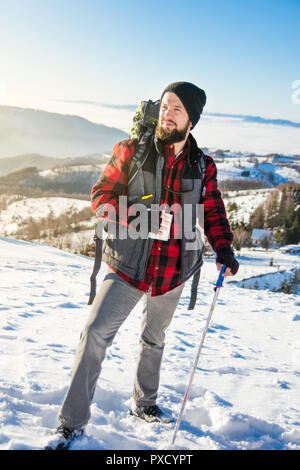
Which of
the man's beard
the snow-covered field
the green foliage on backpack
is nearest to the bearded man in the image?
the man's beard

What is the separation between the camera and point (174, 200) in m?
2.46

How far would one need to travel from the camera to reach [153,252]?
242cm

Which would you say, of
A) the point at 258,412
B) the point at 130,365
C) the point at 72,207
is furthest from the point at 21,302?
the point at 72,207

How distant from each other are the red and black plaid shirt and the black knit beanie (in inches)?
10.6

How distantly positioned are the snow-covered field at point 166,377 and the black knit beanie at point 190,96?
8.04 ft

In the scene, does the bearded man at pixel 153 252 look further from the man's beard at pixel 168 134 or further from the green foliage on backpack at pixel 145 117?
the green foliage on backpack at pixel 145 117

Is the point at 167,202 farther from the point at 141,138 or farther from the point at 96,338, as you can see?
the point at 96,338

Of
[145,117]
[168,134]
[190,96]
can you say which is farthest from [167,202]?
[190,96]

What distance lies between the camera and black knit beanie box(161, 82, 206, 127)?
7.93ft

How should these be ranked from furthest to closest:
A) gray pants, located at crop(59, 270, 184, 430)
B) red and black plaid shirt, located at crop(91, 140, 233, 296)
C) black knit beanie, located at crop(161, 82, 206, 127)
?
black knit beanie, located at crop(161, 82, 206, 127), red and black plaid shirt, located at crop(91, 140, 233, 296), gray pants, located at crop(59, 270, 184, 430)

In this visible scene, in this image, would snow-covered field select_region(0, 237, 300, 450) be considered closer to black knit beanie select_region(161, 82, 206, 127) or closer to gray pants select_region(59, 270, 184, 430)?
gray pants select_region(59, 270, 184, 430)

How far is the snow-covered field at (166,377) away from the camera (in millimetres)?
2543
